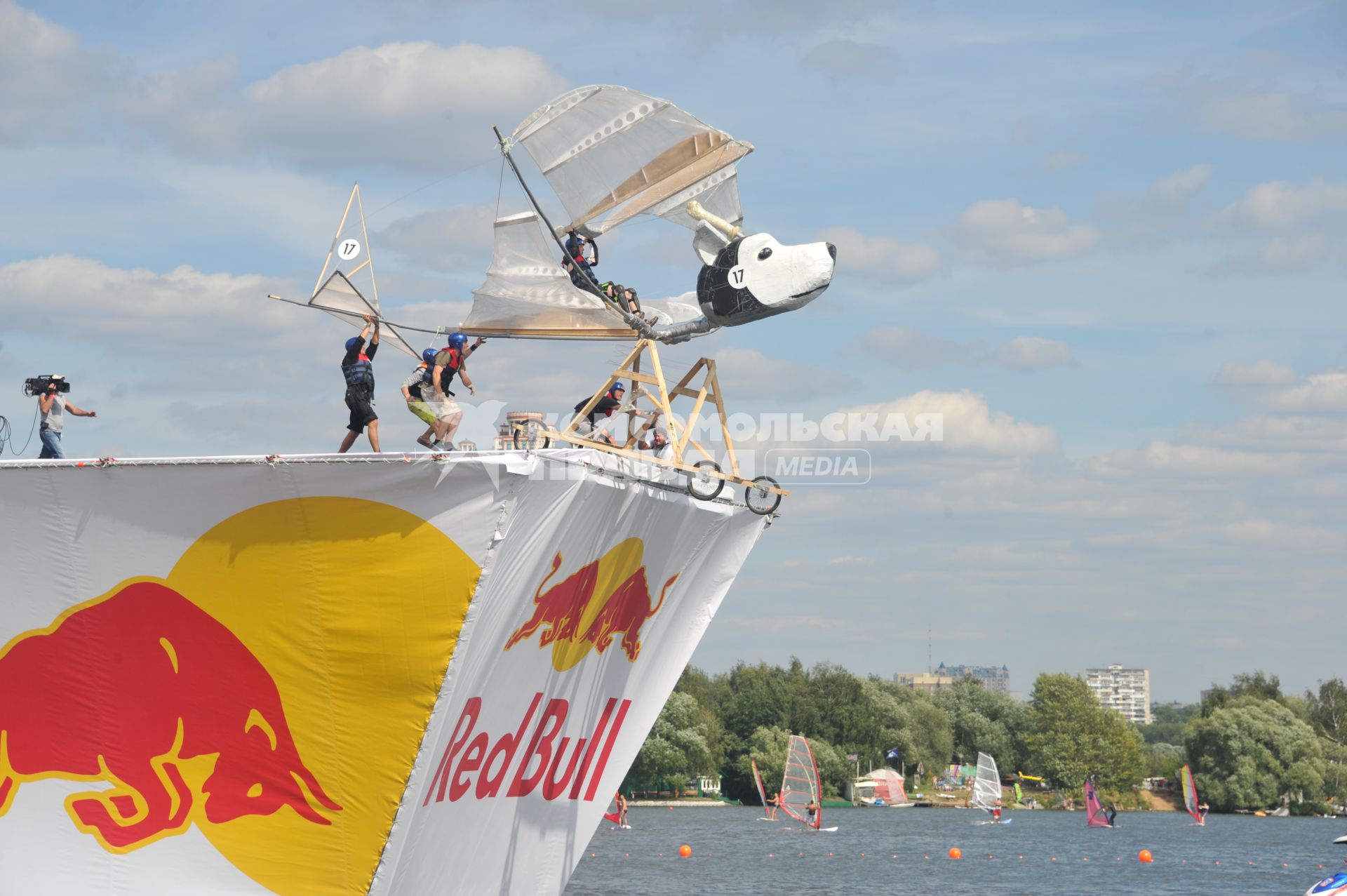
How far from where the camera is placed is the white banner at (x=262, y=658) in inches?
627

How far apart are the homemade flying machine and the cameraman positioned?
363 cm

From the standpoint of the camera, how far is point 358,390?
18266 mm

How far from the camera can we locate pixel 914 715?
5123 inches

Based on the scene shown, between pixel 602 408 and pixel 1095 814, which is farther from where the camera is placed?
pixel 1095 814

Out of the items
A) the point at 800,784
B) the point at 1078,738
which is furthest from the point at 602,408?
the point at 1078,738

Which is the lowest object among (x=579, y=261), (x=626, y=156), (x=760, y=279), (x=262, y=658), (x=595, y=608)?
(x=262, y=658)

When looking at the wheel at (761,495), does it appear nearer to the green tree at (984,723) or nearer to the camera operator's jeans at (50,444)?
the camera operator's jeans at (50,444)

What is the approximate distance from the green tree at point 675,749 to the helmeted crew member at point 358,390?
8965 cm

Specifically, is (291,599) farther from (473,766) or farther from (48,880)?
(48,880)

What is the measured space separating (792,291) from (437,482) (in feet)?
18.5

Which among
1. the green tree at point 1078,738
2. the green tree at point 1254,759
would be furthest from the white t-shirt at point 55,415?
the green tree at point 1078,738

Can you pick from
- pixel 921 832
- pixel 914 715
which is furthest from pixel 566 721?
pixel 914 715

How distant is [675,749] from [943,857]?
37.6 metres

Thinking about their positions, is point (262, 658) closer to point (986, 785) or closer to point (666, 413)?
point (666, 413)
